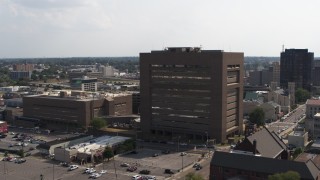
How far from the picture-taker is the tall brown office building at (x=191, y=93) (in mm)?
96625

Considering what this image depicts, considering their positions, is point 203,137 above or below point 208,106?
below

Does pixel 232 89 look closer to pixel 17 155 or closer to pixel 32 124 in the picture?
pixel 17 155

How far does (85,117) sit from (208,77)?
3933 centimetres

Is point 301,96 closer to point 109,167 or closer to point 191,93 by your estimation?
point 191,93

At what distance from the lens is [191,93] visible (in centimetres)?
9912

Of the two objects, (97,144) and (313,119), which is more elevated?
(313,119)

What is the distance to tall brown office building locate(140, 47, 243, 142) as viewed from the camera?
9662 cm

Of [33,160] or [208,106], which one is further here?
[208,106]

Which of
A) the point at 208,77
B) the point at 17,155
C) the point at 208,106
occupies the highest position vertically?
the point at 208,77

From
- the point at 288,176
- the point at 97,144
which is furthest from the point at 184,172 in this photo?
the point at 288,176

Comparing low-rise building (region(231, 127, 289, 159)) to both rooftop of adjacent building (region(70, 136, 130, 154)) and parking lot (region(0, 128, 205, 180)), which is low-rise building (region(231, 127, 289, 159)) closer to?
parking lot (region(0, 128, 205, 180))

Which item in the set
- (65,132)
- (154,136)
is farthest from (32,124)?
(154,136)

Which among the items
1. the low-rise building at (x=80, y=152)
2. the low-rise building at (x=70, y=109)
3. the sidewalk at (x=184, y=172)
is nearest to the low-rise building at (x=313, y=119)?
the sidewalk at (x=184, y=172)

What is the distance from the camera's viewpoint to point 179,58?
3922 inches
